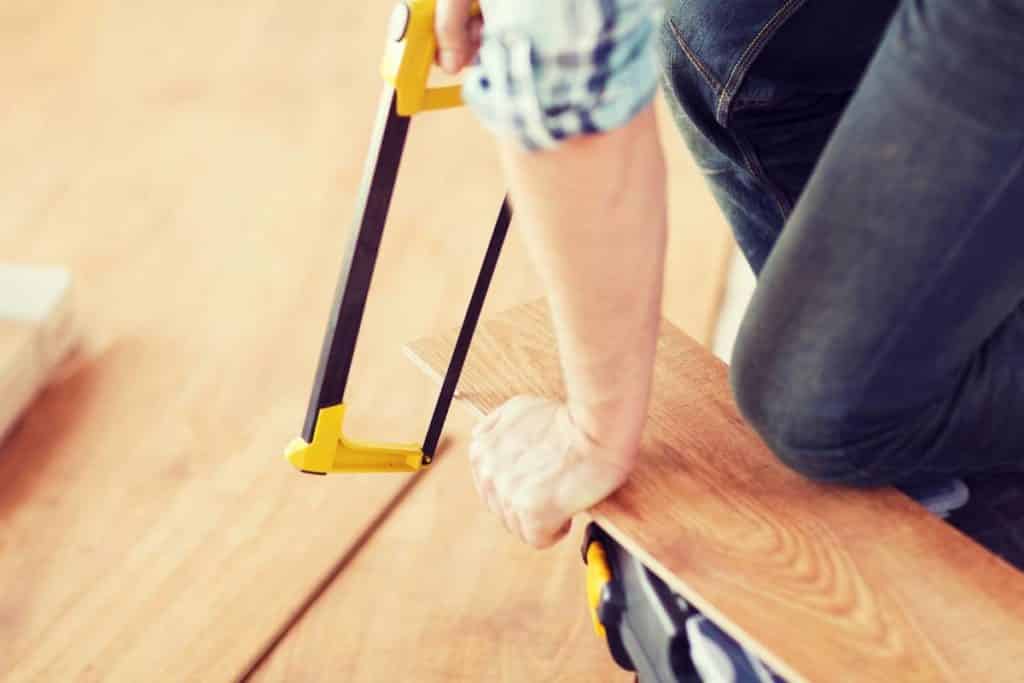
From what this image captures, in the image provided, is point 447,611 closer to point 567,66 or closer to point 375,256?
point 375,256

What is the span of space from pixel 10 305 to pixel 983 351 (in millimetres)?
1308

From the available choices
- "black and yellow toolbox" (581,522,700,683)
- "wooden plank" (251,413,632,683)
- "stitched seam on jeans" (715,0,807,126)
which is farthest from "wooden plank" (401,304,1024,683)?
"wooden plank" (251,413,632,683)

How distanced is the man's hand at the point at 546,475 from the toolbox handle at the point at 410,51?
10.0 inches

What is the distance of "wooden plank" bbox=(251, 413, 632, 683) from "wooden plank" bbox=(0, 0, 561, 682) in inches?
2.0

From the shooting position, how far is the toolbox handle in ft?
2.36

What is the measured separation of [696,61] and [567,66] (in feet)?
1.37

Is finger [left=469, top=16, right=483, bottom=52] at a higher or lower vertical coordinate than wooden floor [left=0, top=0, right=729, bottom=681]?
higher

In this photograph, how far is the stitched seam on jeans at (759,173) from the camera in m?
0.94

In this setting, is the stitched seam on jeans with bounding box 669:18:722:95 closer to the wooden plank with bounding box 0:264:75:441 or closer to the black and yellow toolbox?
the black and yellow toolbox

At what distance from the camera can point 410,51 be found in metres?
0.73

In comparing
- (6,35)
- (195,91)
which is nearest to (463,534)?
(195,91)

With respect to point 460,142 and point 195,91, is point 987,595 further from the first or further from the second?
point 195,91

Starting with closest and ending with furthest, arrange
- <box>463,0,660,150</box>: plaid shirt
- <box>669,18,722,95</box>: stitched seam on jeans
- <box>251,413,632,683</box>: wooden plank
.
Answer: <box>463,0,660,150</box>: plaid shirt < <box>669,18,722,95</box>: stitched seam on jeans < <box>251,413,632,683</box>: wooden plank

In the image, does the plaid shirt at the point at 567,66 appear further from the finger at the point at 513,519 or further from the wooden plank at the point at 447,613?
the wooden plank at the point at 447,613
